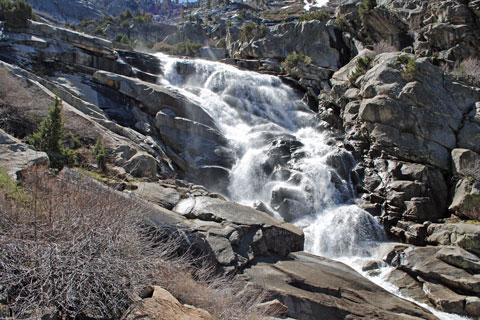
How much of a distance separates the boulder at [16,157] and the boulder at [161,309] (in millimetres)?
A: 4641

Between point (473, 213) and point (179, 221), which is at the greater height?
point (179, 221)

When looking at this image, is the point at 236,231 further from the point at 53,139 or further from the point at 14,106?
the point at 14,106

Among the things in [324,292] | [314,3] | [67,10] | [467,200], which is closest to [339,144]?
[467,200]

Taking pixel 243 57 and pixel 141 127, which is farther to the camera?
pixel 243 57

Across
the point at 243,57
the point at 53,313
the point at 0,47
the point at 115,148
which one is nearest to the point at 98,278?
the point at 53,313

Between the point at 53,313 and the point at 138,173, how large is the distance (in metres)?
10.0

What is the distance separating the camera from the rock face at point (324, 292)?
875cm

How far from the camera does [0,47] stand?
22312mm

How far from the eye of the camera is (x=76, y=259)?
4387 mm

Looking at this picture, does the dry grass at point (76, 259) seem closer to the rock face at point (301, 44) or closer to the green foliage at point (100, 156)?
the green foliage at point (100, 156)

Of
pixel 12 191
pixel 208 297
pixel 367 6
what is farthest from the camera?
pixel 367 6

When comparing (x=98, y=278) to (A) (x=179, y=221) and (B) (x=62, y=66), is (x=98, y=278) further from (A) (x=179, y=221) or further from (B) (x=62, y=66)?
(B) (x=62, y=66)

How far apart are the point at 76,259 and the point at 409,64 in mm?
22909

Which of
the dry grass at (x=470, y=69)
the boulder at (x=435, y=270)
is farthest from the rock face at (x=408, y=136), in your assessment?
the dry grass at (x=470, y=69)
